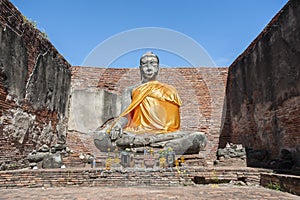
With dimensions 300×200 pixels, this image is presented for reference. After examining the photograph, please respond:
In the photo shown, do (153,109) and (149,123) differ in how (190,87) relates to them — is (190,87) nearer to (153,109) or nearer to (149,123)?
(153,109)

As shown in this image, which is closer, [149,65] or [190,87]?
[149,65]

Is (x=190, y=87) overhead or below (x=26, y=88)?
overhead

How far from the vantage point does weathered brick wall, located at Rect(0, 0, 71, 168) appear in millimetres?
5938

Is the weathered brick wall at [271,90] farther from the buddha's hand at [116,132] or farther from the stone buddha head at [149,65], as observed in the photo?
the buddha's hand at [116,132]

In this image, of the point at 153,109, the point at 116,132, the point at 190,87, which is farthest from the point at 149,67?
the point at 190,87

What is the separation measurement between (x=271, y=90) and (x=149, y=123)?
2.93 m

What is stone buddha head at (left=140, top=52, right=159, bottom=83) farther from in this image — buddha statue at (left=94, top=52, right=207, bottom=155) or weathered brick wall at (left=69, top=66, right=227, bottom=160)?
weathered brick wall at (left=69, top=66, right=227, bottom=160)

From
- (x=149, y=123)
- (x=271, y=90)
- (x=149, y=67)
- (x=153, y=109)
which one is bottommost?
(x=149, y=123)

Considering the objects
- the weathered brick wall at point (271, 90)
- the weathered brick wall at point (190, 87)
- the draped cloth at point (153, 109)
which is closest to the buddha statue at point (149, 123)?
the draped cloth at point (153, 109)

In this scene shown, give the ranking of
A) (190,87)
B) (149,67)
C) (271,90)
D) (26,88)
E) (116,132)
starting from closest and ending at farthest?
(116,132), (26,88), (271,90), (149,67), (190,87)

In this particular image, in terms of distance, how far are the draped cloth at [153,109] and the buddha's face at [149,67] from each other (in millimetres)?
281

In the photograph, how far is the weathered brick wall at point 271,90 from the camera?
19.6 feet

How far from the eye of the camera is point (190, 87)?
10.1 meters

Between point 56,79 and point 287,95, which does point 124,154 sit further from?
point 56,79
